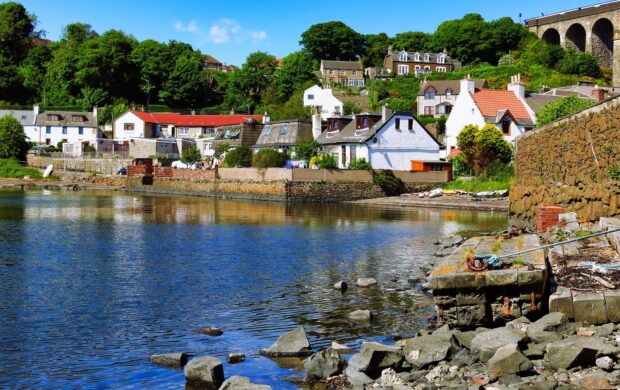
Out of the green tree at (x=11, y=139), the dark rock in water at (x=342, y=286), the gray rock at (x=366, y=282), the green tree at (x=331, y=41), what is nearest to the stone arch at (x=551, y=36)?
the green tree at (x=331, y=41)

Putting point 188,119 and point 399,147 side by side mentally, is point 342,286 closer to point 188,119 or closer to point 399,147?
point 399,147

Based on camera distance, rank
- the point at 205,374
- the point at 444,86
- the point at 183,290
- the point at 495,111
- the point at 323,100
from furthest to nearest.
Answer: the point at 323,100
the point at 444,86
the point at 495,111
the point at 183,290
the point at 205,374

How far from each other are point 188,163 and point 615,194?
72032 mm

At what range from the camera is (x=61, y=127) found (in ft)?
363

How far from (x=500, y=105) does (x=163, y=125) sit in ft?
183

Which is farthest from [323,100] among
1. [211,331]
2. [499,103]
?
[211,331]

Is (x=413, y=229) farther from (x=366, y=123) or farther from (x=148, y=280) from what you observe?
(x=366, y=123)

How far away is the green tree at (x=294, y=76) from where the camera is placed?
4606 inches

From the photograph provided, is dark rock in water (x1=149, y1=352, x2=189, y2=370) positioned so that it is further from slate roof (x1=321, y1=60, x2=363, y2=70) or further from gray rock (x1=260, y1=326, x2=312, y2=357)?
slate roof (x1=321, y1=60, x2=363, y2=70)

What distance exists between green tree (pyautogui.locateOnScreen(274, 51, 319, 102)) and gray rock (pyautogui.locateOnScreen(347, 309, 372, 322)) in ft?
325

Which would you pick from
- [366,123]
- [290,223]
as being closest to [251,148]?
[366,123]

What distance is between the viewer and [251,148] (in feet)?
263

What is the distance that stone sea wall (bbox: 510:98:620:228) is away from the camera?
731 inches

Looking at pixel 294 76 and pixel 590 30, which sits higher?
pixel 590 30
